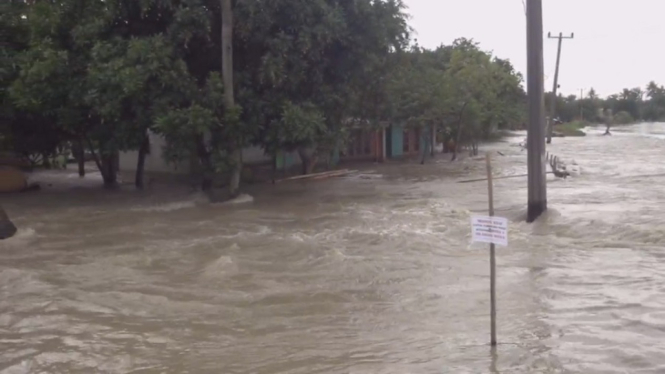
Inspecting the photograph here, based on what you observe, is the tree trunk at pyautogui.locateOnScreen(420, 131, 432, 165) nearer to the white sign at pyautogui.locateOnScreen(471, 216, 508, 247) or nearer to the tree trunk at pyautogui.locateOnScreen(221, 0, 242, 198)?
the tree trunk at pyautogui.locateOnScreen(221, 0, 242, 198)

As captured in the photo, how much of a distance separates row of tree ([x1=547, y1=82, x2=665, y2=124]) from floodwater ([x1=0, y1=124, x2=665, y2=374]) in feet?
284

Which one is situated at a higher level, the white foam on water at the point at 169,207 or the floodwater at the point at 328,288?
the white foam on water at the point at 169,207

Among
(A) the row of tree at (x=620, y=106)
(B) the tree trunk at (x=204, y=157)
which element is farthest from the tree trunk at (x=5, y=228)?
(A) the row of tree at (x=620, y=106)

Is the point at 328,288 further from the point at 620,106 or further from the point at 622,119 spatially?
the point at 620,106

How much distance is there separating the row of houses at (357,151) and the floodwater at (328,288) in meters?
10.4

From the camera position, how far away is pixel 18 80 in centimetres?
1775

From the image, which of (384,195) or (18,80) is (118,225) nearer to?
(18,80)

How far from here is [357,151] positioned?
34.6 metres

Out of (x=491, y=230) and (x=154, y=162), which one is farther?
(x=154, y=162)

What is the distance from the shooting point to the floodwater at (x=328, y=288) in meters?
7.13

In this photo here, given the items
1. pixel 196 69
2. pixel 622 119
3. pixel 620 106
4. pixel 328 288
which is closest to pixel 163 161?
pixel 196 69

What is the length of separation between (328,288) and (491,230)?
3.82 meters

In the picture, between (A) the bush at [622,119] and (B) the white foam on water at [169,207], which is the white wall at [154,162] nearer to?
(B) the white foam on water at [169,207]

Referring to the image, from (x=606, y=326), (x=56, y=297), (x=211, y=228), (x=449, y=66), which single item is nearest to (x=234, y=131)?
(x=211, y=228)
